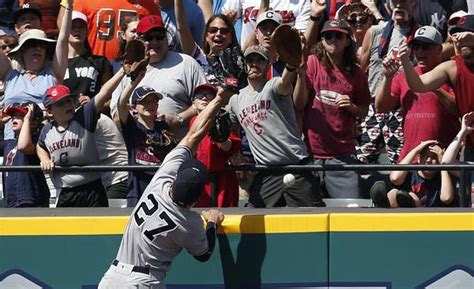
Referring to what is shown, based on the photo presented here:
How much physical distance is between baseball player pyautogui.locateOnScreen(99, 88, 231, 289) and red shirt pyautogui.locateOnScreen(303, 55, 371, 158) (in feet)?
5.22

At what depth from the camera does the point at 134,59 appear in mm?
9938

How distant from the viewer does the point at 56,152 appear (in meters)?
9.88

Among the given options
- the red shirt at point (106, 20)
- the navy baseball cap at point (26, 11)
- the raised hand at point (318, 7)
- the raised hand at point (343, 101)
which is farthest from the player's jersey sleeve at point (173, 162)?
the navy baseball cap at point (26, 11)

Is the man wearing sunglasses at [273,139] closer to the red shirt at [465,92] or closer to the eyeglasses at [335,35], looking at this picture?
the eyeglasses at [335,35]

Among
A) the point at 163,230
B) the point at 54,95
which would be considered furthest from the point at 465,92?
the point at 54,95

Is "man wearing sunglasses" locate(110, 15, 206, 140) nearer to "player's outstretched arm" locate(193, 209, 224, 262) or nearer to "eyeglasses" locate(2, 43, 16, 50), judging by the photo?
"player's outstretched arm" locate(193, 209, 224, 262)

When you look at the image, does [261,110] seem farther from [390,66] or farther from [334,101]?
[390,66]

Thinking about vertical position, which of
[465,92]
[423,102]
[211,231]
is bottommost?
[211,231]

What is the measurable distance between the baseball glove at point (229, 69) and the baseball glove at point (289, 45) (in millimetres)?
306

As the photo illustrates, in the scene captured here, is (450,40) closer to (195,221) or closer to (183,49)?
(183,49)

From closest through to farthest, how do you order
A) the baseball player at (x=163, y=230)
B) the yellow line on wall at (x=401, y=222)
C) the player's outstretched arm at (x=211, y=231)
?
1. the baseball player at (x=163, y=230)
2. the player's outstretched arm at (x=211, y=231)
3. the yellow line on wall at (x=401, y=222)

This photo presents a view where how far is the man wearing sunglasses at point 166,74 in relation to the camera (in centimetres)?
1051

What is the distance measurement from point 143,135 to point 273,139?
1067 mm

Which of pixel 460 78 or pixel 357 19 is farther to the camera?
pixel 357 19
